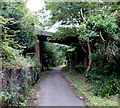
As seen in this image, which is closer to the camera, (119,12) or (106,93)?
(106,93)

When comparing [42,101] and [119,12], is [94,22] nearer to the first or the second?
[119,12]

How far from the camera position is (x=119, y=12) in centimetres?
644

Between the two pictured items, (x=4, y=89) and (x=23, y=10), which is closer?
(x=4, y=89)

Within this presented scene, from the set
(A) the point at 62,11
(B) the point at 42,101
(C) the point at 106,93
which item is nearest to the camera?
(B) the point at 42,101

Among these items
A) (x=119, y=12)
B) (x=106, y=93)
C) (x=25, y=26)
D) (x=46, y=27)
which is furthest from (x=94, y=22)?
(x=46, y=27)

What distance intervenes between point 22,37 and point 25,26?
87 centimetres

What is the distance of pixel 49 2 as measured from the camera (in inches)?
314

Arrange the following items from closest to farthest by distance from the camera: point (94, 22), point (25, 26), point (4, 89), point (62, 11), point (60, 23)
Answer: point (4, 89) → point (94, 22) → point (25, 26) → point (62, 11) → point (60, 23)

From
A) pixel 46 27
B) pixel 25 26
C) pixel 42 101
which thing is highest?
pixel 46 27

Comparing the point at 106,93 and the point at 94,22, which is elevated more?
the point at 94,22

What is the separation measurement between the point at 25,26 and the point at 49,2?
2446 millimetres

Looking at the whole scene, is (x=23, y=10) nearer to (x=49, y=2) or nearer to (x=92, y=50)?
(x=49, y=2)

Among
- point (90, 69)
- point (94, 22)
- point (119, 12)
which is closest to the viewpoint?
point (94, 22)

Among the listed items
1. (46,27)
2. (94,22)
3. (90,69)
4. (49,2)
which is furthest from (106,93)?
(46,27)
